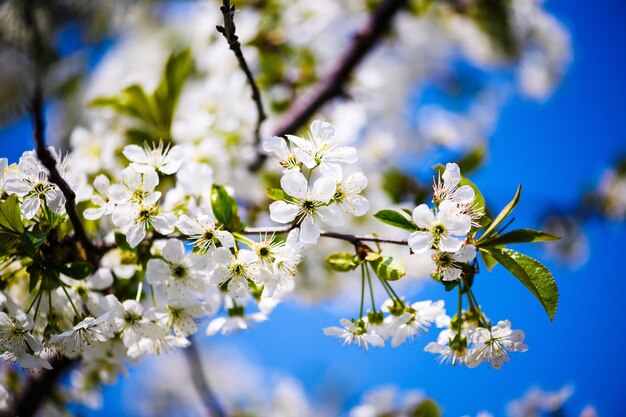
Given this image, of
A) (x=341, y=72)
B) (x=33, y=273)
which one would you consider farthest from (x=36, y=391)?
(x=341, y=72)

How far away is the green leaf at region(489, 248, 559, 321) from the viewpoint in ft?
2.78

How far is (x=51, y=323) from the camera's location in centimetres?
96

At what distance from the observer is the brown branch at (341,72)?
2014mm

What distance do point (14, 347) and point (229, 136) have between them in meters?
1.05

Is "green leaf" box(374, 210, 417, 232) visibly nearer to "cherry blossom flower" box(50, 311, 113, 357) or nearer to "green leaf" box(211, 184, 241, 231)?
"green leaf" box(211, 184, 241, 231)

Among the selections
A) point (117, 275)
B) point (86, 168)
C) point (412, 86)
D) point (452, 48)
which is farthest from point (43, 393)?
point (452, 48)

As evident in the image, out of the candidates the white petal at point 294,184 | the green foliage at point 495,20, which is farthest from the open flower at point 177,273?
the green foliage at point 495,20

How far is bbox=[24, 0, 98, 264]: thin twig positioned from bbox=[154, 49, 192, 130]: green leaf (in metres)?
0.60

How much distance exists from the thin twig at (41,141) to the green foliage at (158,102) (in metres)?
0.60

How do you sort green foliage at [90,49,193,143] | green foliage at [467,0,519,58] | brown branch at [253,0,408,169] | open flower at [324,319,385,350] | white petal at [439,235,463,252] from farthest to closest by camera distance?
green foliage at [467,0,519,58], brown branch at [253,0,408,169], green foliage at [90,49,193,143], open flower at [324,319,385,350], white petal at [439,235,463,252]

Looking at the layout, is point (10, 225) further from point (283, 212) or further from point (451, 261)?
point (451, 261)

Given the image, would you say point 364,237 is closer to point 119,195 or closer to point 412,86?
point 119,195

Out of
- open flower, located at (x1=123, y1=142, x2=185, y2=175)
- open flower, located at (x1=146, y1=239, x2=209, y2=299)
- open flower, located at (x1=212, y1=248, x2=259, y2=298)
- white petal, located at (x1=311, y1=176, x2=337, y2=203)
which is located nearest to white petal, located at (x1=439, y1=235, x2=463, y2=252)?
white petal, located at (x1=311, y1=176, x2=337, y2=203)

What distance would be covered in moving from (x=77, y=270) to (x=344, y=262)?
0.54 metres
